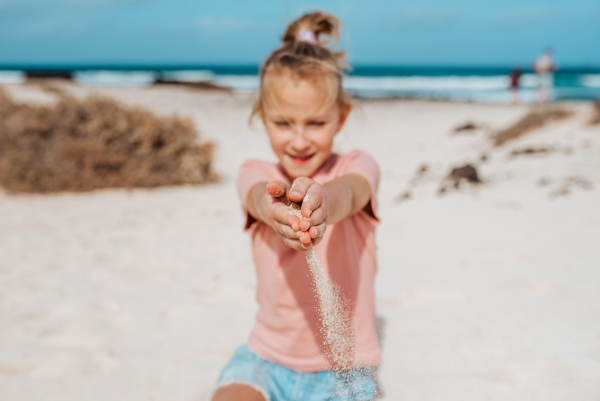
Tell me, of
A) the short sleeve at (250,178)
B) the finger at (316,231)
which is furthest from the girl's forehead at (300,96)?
the finger at (316,231)

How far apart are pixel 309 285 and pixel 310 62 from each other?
85 cm

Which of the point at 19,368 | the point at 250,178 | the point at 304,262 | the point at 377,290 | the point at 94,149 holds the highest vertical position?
the point at 250,178

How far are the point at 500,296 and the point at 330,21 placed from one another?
181cm

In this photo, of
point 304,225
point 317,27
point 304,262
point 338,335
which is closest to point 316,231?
point 304,225

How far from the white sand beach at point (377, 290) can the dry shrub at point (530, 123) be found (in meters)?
3.03

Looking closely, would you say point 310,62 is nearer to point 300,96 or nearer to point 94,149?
point 300,96

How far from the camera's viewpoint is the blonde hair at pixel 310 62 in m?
1.73

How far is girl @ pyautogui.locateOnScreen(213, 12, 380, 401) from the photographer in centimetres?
170

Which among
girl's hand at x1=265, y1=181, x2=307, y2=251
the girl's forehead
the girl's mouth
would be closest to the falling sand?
girl's hand at x1=265, y1=181, x2=307, y2=251

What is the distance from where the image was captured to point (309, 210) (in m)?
1.07

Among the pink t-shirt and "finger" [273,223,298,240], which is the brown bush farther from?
"finger" [273,223,298,240]

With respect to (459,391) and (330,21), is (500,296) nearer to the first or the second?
(459,391)

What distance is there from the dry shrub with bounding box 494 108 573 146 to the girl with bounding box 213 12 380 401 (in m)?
7.39

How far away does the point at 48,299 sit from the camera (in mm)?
2715
